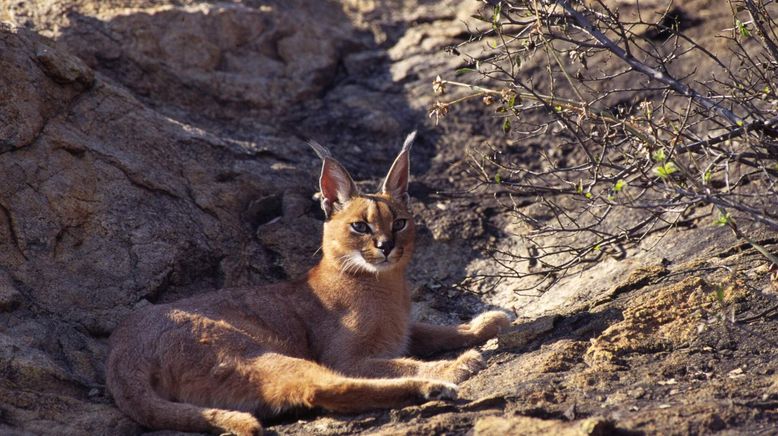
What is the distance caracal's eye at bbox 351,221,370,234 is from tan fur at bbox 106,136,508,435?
0.15 feet

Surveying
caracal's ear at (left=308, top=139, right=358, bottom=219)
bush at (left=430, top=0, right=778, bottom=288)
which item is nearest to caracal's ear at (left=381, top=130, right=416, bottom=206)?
caracal's ear at (left=308, top=139, right=358, bottom=219)

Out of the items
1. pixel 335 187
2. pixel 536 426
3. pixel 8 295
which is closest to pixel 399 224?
pixel 335 187

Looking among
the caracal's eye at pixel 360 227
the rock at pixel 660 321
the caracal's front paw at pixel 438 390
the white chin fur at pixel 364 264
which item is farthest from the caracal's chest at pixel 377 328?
the rock at pixel 660 321

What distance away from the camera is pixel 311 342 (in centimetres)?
656

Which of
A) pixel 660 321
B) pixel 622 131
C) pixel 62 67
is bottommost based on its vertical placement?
pixel 660 321

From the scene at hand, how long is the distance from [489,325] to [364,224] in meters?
1.20

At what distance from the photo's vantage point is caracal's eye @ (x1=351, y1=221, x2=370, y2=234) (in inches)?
269

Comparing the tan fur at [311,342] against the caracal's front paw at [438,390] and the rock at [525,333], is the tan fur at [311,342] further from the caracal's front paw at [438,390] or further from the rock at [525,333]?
the rock at [525,333]

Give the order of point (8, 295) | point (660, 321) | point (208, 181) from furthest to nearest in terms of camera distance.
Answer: point (208, 181)
point (8, 295)
point (660, 321)

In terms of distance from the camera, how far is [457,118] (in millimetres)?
9297

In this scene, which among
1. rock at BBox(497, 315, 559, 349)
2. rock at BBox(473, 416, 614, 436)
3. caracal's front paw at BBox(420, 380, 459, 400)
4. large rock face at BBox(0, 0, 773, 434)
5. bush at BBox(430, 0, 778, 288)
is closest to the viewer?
rock at BBox(473, 416, 614, 436)

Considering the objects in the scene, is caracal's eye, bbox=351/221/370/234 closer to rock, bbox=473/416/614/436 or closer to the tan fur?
the tan fur

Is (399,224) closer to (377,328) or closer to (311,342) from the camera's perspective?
(377,328)

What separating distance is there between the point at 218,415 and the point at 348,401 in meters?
0.75
